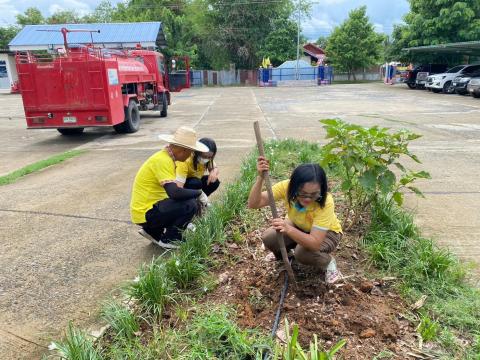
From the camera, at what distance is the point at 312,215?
279 centimetres

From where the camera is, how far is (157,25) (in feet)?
109

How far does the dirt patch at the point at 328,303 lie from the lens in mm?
2355

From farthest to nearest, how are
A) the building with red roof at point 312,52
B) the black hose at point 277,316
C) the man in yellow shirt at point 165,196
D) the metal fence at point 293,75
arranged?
the building with red roof at point 312,52 → the metal fence at point 293,75 → the man in yellow shirt at point 165,196 → the black hose at point 277,316

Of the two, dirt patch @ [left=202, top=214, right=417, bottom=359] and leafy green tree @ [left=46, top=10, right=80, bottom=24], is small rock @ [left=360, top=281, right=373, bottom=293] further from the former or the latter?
leafy green tree @ [left=46, top=10, right=80, bottom=24]

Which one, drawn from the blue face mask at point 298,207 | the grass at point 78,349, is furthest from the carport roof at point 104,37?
the grass at point 78,349

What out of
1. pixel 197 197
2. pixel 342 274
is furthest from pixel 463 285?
pixel 197 197

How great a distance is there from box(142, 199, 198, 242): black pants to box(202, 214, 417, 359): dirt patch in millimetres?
570

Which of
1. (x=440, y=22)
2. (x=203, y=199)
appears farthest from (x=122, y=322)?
(x=440, y=22)

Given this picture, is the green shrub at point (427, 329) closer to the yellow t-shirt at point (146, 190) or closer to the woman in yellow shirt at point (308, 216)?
the woman in yellow shirt at point (308, 216)

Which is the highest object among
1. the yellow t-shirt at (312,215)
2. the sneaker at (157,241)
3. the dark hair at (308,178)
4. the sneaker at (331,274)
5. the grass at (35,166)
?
the dark hair at (308,178)

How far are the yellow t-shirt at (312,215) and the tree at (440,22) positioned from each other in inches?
1162

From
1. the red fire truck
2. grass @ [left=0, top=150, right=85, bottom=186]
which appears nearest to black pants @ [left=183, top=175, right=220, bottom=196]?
grass @ [left=0, top=150, right=85, bottom=186]

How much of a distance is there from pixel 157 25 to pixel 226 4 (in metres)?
14.0

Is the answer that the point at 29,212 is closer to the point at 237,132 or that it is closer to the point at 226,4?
the point at 237,132
